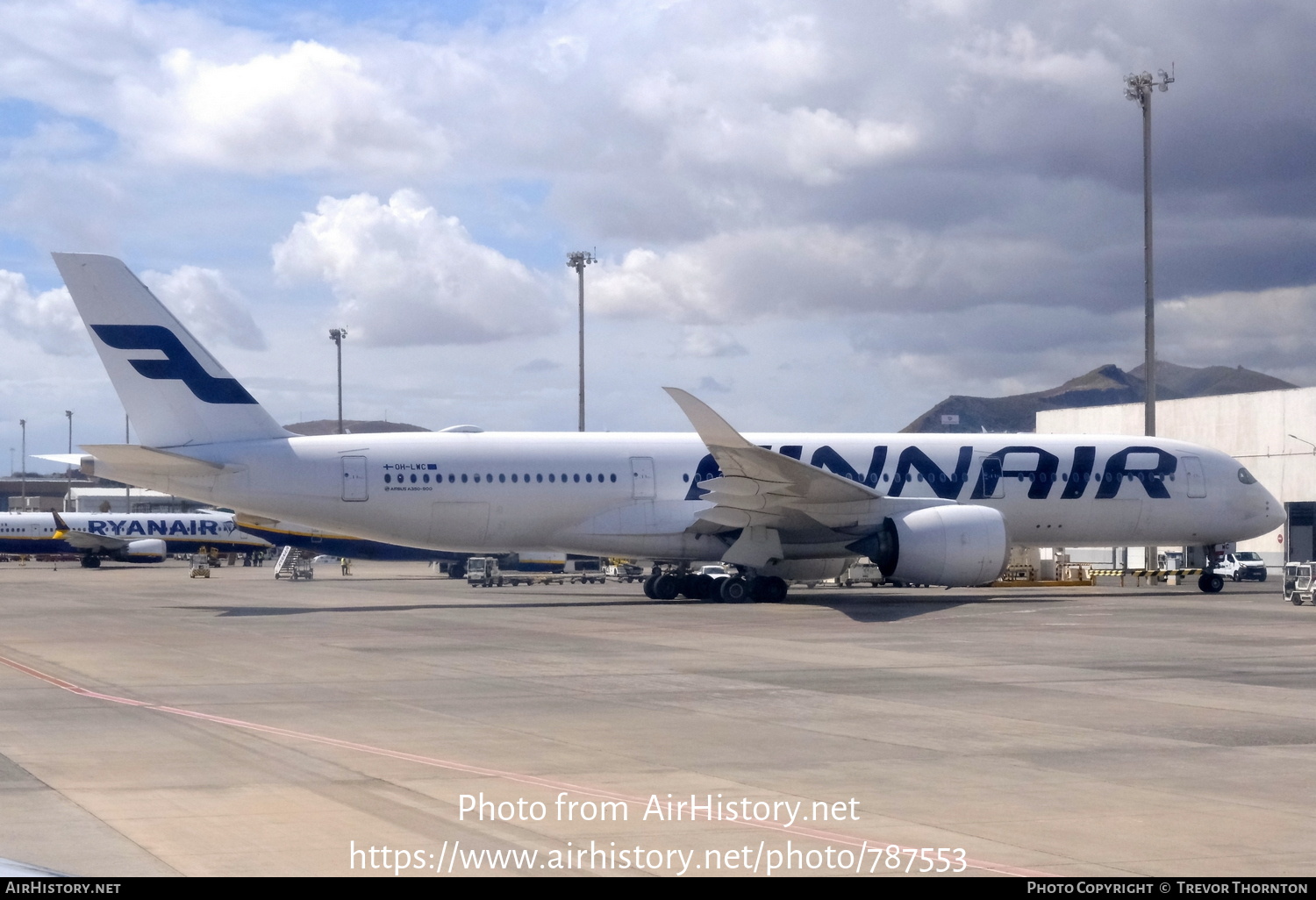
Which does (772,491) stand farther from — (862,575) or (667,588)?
(862,575)

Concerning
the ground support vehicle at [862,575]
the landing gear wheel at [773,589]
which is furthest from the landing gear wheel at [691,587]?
the ground support vehicle at [862,575]

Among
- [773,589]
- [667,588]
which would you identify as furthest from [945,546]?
[667,588]

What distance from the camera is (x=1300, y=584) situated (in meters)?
31.1

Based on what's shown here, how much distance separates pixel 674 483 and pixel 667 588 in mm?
3550

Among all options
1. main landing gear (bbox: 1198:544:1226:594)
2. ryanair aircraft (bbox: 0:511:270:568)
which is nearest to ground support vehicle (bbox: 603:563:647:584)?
main landing gear (bbox: 1198:544:1226:594)

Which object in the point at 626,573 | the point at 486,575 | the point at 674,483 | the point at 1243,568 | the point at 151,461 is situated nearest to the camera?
the point at 151,461

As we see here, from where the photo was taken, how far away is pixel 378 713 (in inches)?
484

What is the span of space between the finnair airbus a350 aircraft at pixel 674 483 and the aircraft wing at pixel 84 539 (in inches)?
2301

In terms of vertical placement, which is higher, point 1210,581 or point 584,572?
point 1210,581

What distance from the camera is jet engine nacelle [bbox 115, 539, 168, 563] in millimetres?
81688

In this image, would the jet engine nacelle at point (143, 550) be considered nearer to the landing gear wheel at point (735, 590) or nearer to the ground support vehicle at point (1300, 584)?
the landing gear wheel at point (735, 590)

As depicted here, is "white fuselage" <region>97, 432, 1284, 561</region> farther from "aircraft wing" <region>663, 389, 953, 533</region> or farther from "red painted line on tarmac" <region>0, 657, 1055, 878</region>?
"red painted line on tarmac" <region>0, 657, 1055, 878</region>

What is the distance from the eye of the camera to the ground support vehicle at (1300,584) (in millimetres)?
29344

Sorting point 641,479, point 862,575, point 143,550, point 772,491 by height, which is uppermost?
point 641,479
